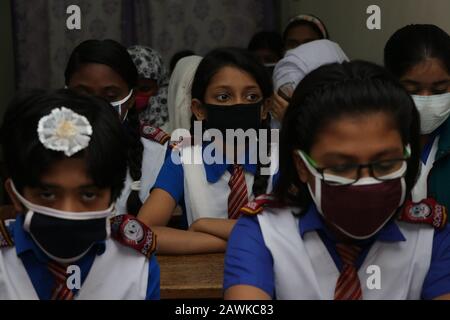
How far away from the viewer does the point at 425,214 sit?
1665mm

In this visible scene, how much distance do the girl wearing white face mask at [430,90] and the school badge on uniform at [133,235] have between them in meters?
1.11

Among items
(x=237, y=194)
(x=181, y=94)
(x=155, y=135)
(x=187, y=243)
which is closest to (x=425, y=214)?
(x=187, y=243)

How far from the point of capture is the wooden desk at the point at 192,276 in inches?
78.4

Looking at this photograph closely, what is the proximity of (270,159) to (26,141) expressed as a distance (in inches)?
50.8

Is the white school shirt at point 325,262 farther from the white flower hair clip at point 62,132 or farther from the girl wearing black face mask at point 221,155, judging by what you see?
the girl wearing black face mask at point 221,155

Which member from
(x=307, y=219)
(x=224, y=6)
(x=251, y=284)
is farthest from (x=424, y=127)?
(x=224, y=6)

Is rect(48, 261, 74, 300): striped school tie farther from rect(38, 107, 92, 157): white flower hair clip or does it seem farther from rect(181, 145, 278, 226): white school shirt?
rect(181, 145, 278, 226): white school shirt

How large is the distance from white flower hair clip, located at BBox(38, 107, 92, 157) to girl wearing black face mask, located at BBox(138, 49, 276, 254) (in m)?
1.05

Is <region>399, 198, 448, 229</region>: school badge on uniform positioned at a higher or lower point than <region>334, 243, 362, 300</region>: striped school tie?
higher

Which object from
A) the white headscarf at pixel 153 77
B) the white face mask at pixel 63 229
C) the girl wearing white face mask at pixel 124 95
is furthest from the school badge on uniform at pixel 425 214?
the white headscarf at pixel 153 77

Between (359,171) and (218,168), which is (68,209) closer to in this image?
(359,171)

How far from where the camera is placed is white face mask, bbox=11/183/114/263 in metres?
1.51

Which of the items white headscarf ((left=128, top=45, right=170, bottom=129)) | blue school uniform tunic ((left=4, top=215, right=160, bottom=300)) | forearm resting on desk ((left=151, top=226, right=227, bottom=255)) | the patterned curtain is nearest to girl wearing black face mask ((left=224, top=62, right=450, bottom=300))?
blue school uniform tunic ((left=4, top=215, right=160, bottom=300))

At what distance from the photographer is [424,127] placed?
2535 millimetres
